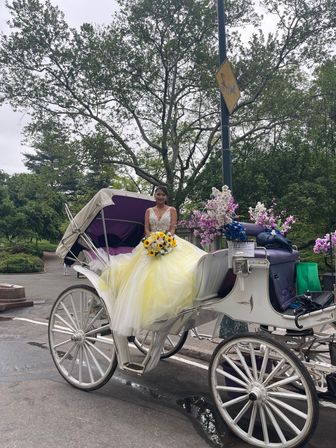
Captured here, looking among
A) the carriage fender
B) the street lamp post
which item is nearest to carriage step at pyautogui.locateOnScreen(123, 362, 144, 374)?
the carriage fender

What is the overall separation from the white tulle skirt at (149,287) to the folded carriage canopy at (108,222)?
602mm

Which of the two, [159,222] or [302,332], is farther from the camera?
[159,222]

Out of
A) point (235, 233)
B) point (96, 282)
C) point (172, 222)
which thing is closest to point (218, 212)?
point (235, 233)

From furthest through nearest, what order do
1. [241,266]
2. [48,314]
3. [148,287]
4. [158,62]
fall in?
[158,62]
[48,314]
[148,287]
[241,266]

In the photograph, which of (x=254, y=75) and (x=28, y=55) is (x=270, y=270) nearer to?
(x=254, y=75)

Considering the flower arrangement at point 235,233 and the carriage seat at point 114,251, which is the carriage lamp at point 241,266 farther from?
the carriage seat at point 114,251

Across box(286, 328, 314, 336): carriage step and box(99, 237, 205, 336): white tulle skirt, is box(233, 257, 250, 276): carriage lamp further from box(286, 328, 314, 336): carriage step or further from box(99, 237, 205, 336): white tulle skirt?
box(286, 328, 314, 336): carriage step

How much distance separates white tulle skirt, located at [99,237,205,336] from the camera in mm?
3965

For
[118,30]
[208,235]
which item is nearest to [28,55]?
[118,30]

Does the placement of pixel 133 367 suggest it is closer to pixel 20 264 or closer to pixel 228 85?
pixel 228 85

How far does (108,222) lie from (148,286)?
5.55 ft

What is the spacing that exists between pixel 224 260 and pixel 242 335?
31.8 inches

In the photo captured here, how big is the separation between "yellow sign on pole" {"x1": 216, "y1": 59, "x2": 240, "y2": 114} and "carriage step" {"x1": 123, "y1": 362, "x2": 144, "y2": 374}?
3934 mm

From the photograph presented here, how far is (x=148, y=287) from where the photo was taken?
13.6 ft
